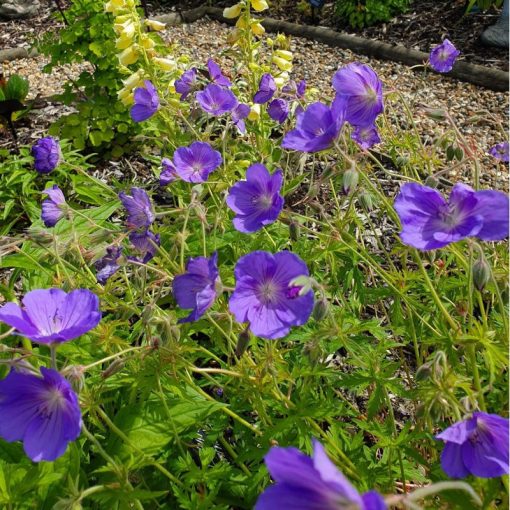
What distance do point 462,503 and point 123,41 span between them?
7.50ft

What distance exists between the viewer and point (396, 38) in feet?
19.4

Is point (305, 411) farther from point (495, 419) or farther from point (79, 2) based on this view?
point (79, 2)

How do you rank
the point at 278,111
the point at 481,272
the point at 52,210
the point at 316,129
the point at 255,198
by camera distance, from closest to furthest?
the point at 481,272 < the point at 316,129 < the point at 255,198 < the point at 52,210 < the point at 278,111

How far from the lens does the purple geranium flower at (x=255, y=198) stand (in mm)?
1577

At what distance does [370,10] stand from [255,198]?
513 centimetres

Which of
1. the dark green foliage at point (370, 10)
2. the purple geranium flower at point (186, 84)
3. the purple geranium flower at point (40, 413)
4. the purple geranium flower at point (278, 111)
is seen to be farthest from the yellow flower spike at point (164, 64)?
the dark green foliage at point (370, 10)

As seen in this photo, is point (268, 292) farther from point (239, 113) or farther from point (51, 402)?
point (239, 113)

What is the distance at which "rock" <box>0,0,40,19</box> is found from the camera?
764 centimetres

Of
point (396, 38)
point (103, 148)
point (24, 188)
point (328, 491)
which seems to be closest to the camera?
point (328, 491)

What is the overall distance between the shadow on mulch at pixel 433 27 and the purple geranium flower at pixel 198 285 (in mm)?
4416

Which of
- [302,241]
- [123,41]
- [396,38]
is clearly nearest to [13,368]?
[302,241]

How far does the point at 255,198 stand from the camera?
5.49 ft

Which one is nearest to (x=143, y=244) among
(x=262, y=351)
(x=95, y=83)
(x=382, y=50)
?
(x=262, y=351)

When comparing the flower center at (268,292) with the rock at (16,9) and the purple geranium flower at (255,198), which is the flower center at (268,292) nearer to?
the purple geranium flower at (255,198)
